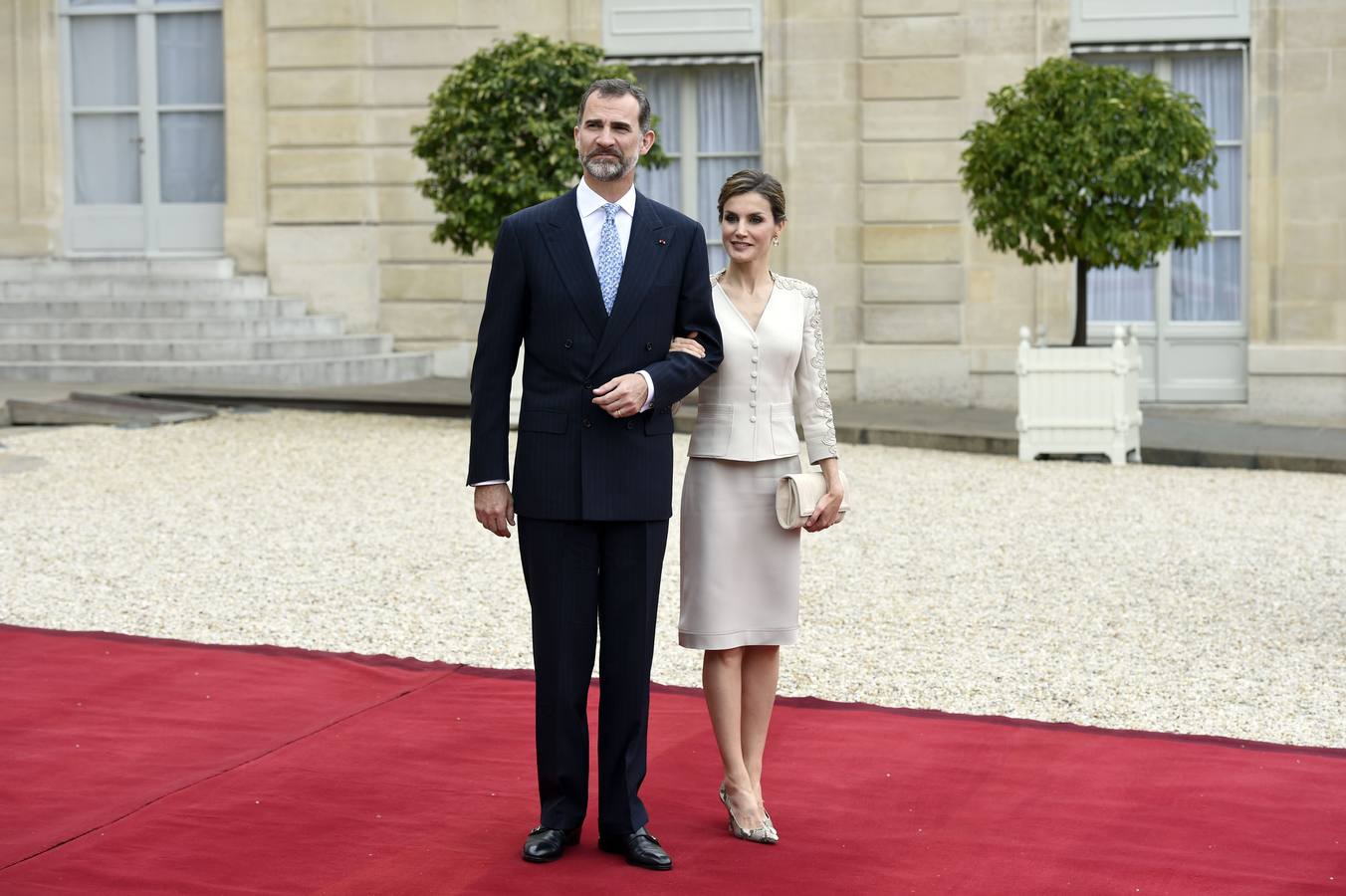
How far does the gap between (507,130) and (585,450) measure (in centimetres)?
883

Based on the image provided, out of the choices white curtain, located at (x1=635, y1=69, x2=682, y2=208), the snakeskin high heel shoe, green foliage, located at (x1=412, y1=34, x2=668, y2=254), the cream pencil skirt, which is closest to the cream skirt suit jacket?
the cream pencil skirt

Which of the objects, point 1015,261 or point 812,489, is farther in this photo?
point 1015,261

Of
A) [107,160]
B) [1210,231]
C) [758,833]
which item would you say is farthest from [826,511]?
[107,160]

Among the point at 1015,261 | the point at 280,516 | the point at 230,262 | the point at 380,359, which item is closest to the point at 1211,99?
the point at 1015,261

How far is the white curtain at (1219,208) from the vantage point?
51.7ft

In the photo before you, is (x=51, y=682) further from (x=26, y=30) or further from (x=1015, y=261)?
(x=26, y=30)

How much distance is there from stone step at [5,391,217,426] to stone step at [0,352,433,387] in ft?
5.09

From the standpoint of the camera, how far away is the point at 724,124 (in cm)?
1642

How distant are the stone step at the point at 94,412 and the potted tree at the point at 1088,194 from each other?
5790mm

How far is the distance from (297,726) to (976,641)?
8.36 ft

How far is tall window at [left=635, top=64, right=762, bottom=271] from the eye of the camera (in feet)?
53.6

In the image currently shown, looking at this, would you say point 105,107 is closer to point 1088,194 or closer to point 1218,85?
point 1088,194

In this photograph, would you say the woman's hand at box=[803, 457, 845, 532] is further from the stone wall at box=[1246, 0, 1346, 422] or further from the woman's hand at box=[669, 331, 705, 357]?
the stone wall at box=[1246, 0, 1346, 422]

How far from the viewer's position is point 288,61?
53.3 feet
